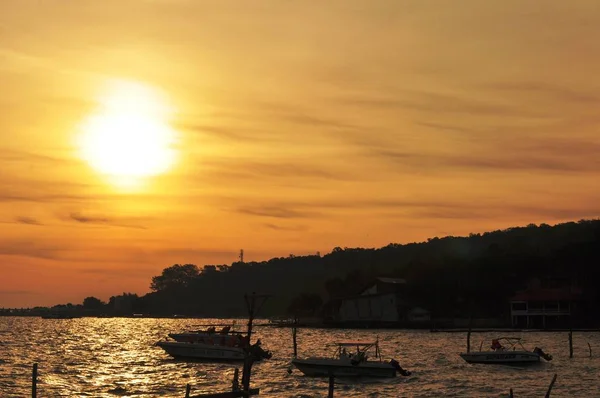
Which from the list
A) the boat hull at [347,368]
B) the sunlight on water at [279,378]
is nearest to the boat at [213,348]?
the sunlight on water at [279,378]

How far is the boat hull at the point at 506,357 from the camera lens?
94812mm

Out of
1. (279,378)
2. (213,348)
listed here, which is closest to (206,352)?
(213,348)

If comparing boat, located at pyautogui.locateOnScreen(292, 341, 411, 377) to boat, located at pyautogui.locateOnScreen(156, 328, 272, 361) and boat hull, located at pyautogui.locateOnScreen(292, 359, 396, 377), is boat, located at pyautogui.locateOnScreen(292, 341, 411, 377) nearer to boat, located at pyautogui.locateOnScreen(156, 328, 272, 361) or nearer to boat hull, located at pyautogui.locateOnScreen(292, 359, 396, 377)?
boat hull, located at pyautogui.locateOnScreen(292, 359, 396, 377)

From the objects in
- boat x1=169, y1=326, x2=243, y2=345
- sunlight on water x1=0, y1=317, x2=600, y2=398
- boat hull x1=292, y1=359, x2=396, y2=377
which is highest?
boat x1=169, y1=326, x2=243, y2=345

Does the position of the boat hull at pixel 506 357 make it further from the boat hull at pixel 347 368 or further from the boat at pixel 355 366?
the boat hull at pixel 347 368

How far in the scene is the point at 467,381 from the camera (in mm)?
80188

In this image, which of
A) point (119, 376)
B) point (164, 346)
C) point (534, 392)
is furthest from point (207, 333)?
point (534, 392)

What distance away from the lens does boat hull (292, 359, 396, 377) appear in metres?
77.4

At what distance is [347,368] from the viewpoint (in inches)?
3046

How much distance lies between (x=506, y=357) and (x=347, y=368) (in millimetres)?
25861

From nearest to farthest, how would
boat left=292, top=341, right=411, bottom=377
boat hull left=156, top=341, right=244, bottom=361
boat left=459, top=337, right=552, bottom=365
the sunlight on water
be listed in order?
the sunlight on water, boat left=292, top=341, right=411, bottom=377, boat left=459, top=337, right=552, bottom=365, boat hull left=156, top=341, right=244, bottom=361

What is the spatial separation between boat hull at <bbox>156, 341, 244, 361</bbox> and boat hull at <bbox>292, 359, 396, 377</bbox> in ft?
61.0

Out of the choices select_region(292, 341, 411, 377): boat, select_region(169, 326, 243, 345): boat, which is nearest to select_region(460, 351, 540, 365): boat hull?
select_region(292, 341, 411, 377): boat

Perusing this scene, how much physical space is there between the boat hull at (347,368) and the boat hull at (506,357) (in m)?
20.6
